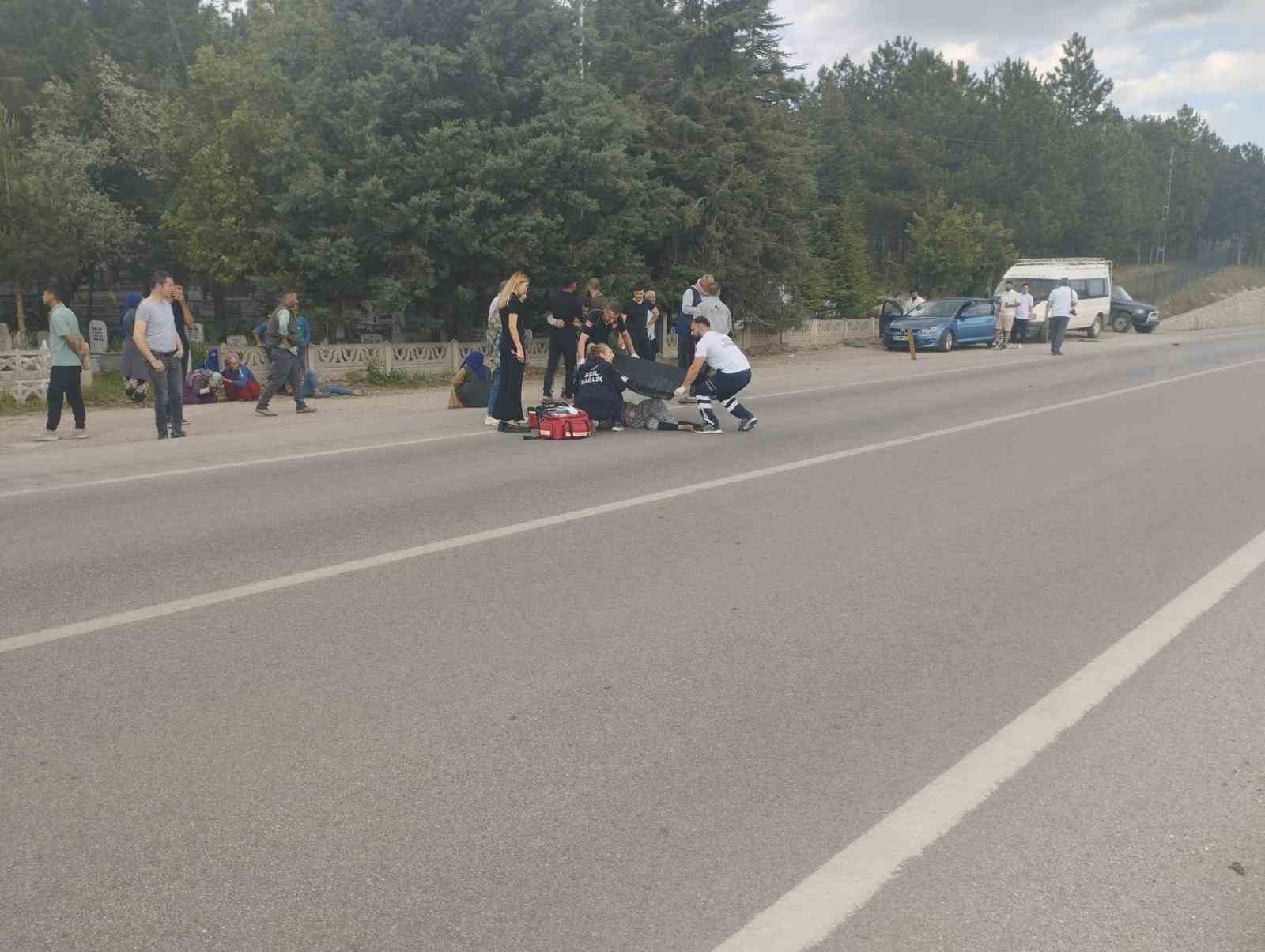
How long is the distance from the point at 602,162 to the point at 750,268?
6.64 m

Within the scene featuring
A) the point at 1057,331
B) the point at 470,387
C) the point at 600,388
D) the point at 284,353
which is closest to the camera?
the point at 600,388

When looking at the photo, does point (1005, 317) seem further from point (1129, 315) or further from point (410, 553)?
point (410, 553)

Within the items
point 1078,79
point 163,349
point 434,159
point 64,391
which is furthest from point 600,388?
point 1078,79

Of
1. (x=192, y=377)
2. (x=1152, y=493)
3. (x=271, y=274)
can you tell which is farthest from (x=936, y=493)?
(x=271, y=274)

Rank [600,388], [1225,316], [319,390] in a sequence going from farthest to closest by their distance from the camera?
[1225,316]
[319,390]
[600,388]

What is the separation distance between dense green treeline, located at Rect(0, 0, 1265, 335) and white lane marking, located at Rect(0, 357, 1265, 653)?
1167 cm

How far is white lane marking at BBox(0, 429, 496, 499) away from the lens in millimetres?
9383

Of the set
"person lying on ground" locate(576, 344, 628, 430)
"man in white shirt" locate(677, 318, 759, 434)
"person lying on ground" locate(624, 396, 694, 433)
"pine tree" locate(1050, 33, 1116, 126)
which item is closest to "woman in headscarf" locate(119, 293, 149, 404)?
"person lying on ground" locate(576, 344, 628, 430)

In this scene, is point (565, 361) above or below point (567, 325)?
below

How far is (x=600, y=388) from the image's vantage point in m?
A: 13.0

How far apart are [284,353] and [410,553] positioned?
9.30 meters

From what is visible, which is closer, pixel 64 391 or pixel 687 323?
pixel 64 391

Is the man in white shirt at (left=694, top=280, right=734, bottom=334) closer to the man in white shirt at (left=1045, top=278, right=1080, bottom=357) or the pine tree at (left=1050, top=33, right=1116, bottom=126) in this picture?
the man in white shirt at (left=1045, top=278, right=1080, bottom=357)

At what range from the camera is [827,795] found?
12.7 ft
